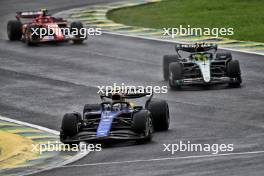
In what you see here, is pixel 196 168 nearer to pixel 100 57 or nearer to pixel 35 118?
pixel 35 118

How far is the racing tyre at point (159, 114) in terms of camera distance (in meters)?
25.8

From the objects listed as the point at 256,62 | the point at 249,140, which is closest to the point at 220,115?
the point at 249,140

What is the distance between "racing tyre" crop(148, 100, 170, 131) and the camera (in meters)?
25.8

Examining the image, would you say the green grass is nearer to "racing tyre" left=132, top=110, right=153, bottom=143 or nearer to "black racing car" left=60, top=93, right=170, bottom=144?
"black racing car" left=60, top=93, right=170, bottom=144

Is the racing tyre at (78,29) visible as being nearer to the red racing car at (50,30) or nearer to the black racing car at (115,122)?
the red racing car at (50,30)

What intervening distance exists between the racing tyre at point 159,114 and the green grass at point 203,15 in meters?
17.9

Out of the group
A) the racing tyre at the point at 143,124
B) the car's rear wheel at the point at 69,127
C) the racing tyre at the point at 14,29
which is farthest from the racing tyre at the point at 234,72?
the racing tyre at the point at 14,29

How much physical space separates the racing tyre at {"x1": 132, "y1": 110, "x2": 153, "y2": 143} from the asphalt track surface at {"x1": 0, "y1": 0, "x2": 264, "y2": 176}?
0.33 m

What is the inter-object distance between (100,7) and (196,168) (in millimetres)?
34283

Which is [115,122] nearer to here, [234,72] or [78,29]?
[234,72]

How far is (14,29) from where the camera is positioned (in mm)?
45438

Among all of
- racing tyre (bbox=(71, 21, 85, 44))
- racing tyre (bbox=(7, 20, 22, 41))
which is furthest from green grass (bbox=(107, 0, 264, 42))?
racing tyre (bbox=(7, 20, 22, 41))

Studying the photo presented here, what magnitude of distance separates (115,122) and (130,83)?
10049 millimetres

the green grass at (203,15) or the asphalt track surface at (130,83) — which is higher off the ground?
the green grass at (203,15)
